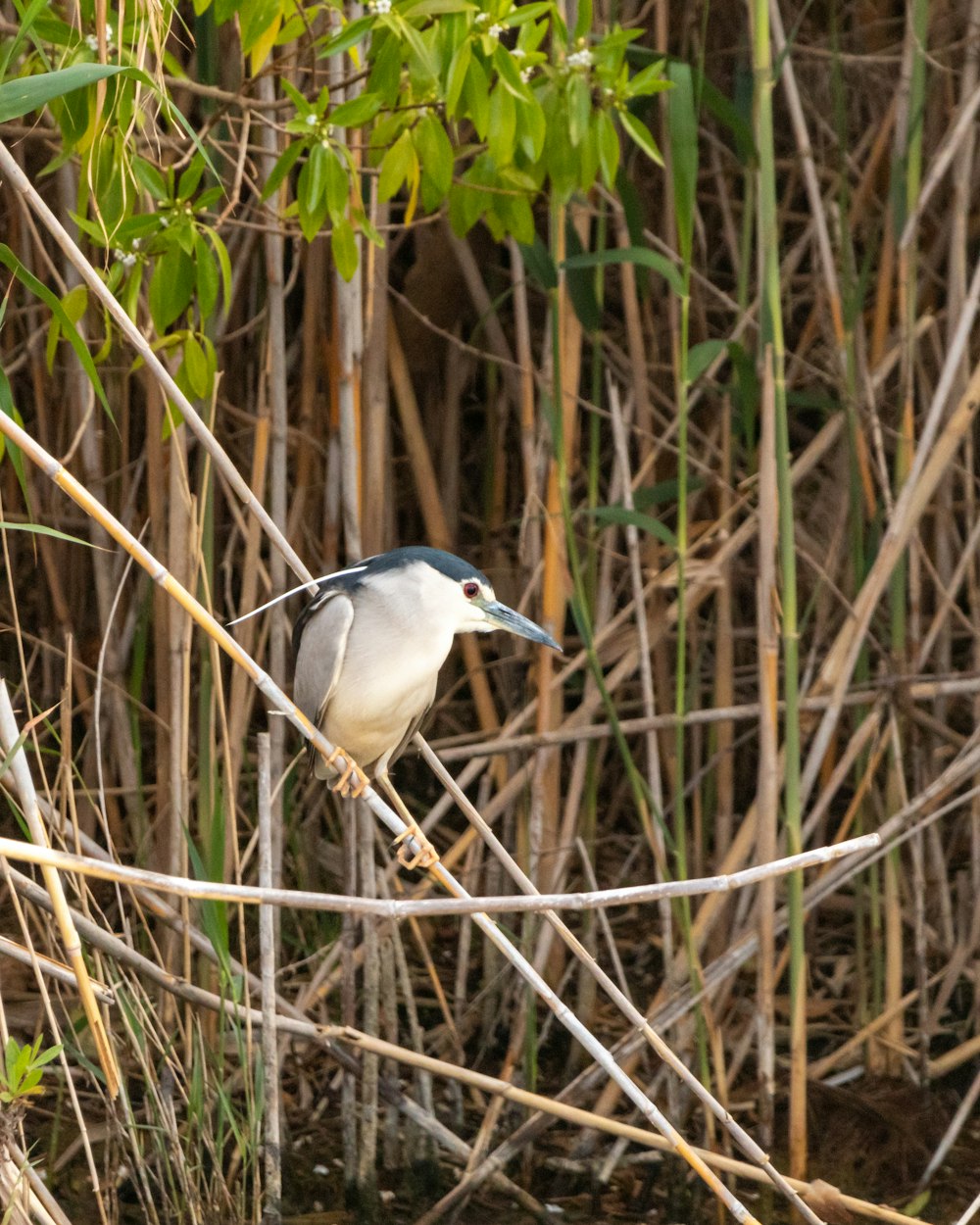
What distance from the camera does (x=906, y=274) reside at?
2900mm

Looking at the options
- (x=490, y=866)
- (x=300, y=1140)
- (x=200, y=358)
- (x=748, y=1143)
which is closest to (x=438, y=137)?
(x=200, y=358)

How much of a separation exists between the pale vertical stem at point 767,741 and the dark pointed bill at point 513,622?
61 cm

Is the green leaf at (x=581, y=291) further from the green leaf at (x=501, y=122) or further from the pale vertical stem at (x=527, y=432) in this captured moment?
the green leaf at (x=501, y=122)

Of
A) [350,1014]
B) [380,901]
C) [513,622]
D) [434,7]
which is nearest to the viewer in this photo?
[380,901]

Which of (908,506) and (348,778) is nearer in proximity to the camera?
(348,778)

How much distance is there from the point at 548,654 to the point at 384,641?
29.6 inches

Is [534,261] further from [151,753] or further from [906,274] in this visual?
[151,753]

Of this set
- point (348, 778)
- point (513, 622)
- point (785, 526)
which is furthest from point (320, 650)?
point (785, 526)

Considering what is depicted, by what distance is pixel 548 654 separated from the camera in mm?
2912

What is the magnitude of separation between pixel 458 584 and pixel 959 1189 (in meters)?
1.58

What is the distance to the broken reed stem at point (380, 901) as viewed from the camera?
1192mm

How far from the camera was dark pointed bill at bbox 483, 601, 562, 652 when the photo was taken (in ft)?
Answer: 6.91

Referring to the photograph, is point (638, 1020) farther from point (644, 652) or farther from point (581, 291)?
point (581, 291)

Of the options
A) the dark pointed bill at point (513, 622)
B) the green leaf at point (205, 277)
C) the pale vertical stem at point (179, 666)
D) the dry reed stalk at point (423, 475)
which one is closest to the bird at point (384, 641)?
the dark pointed bill at point (513, 622)
